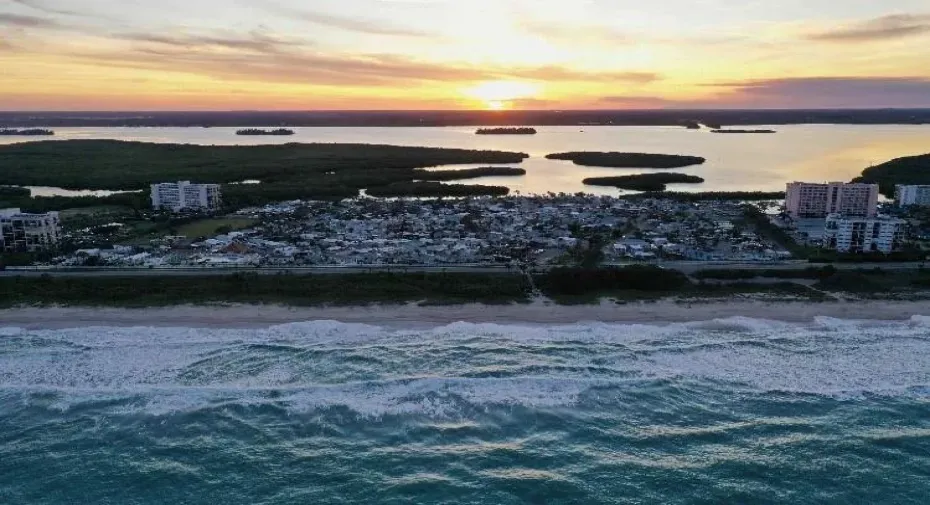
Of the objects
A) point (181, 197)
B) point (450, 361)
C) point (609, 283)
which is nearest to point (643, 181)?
point (609, 283)

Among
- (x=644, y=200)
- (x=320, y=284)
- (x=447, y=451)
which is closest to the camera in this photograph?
(x=447, y=451)

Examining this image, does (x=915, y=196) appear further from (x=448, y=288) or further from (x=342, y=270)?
(x=342, y=270)

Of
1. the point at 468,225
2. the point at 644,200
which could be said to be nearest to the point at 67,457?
the point at 468,225

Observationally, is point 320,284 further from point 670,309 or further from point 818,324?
point 818,324

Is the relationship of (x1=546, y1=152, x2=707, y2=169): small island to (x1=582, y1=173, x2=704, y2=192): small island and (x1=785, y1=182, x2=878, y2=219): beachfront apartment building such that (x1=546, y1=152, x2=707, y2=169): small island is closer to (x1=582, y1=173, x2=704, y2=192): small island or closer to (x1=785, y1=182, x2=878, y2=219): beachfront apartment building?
(x1=582, y1=173, x2=704, y2=192): small island

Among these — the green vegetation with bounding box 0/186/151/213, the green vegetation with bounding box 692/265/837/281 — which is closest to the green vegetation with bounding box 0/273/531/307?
the green vegetation with bounding box 692/265/837/281

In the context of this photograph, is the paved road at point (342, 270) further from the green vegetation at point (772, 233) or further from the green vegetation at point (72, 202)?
the green vegetation at point (72, 202)
